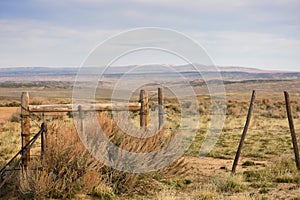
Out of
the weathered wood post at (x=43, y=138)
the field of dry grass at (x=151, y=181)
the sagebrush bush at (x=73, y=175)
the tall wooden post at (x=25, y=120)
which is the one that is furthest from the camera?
the tall wooden post at (x=25, y=120)

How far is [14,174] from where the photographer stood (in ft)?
28.8

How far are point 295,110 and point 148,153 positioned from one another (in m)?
31.0

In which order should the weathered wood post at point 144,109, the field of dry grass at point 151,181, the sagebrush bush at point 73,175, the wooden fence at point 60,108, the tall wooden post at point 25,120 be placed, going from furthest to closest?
the weathered wood post at point 144,109
the wooden fence at point 60,108
the tall wooden post at point 25,120
the field of dry grass at point 151,181
the sagebrush bush at point 73,175

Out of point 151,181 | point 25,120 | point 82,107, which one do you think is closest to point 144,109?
point 82,107

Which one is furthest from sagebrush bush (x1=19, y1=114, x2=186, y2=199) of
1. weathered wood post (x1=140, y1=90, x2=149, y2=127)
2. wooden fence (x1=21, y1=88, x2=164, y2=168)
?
weathered wood post (x1=140, y1=90, x2=149, y2=127)

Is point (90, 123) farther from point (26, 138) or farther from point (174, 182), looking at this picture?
point (174, 182)

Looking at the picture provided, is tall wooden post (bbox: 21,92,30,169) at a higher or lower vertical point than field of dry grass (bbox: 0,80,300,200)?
higher

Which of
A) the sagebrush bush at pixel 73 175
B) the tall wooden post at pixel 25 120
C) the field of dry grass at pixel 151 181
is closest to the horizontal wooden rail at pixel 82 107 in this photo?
the tall wooden post at pixel 25 120

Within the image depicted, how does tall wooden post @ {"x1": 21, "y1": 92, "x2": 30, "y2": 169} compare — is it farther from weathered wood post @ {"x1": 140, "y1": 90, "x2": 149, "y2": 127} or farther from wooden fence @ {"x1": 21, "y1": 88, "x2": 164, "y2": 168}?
weathered wood post @ {"x1": 140, "y1": 90, "x2": 149, "y2": 127}

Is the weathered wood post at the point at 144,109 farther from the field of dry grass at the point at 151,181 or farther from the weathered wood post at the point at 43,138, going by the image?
the weathered wood post at the point at 43,138

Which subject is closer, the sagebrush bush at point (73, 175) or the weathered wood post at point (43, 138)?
the sagebrush bush at point (73, 175)

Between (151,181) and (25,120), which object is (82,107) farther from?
(151,181)

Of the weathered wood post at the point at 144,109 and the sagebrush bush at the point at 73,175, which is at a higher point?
the weathered wood post at the point at 144,109

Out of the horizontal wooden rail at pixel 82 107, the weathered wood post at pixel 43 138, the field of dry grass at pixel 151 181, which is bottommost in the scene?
the field of dry grass at pixel 151 181
